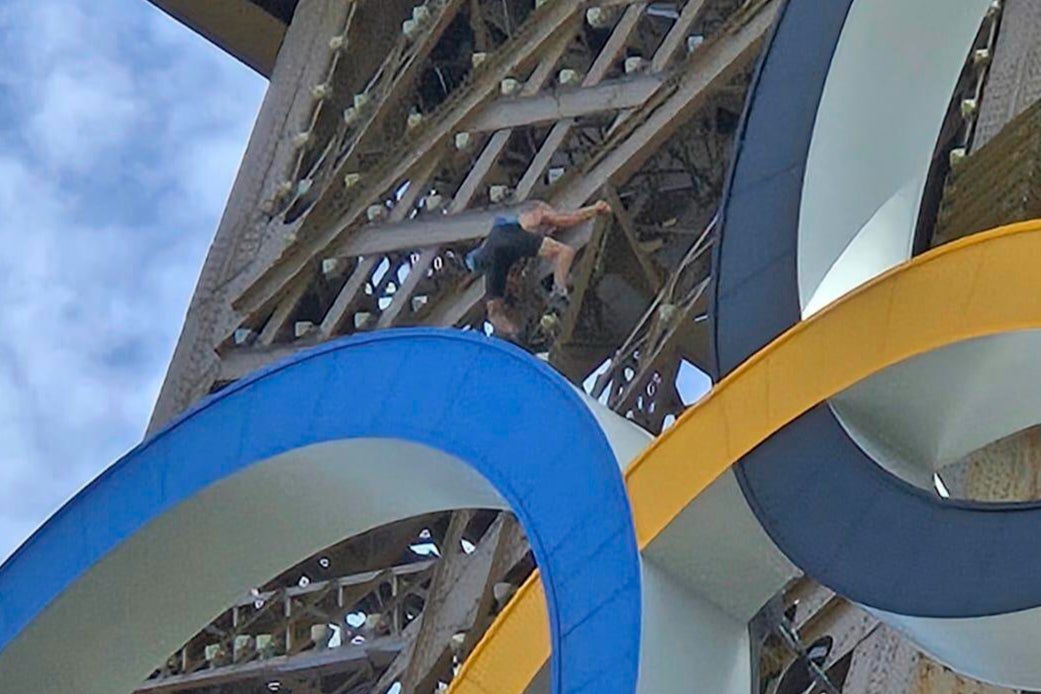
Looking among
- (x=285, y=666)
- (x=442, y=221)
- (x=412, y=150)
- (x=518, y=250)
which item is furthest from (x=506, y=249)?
(x=412, y=150)

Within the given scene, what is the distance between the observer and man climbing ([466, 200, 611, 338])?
8641 mm

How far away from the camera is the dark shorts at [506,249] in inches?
341

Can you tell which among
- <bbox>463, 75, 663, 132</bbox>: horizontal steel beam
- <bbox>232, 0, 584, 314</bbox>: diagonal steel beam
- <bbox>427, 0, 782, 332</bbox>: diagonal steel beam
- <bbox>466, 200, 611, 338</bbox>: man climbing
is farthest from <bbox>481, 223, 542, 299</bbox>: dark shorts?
<bbox>232, 0, 584, 314</bbox>: diagonal steel beam

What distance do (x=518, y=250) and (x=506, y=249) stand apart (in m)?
0.04

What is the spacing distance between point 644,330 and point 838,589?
4.71m

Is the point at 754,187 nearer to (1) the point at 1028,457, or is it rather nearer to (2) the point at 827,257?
(2) the point at 827,257

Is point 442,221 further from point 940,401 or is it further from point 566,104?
point 940,401

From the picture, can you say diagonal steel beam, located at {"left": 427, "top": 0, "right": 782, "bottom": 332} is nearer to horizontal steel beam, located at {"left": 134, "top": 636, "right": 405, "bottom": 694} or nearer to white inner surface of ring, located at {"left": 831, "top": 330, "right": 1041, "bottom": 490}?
horizontal steel beam, located at {"left": 134, "top": 636, "right": 405, "bottom": 694}

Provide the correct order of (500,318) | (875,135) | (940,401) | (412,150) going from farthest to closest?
1. (412,150)
2. (500,318)
3. (875,135)
4. (940,401)

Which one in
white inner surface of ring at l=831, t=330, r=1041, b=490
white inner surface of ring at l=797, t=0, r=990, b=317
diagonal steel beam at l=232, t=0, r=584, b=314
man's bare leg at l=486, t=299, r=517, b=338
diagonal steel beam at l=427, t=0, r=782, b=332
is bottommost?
white inner surface of ring at l=831, t=330, r=1041, b=490

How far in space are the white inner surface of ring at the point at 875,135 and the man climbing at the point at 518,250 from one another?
0.96 metres

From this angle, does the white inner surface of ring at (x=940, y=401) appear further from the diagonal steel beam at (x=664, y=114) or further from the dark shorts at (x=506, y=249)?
the diagonal steel beam at (x=664, y=114)

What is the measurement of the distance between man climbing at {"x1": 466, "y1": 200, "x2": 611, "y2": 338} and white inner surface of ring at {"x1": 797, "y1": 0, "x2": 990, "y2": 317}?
0.96 meters

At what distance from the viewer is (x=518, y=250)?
870cm
